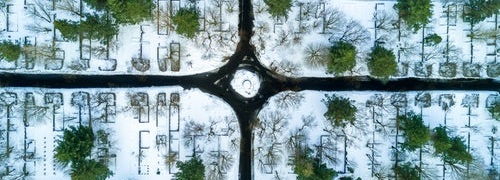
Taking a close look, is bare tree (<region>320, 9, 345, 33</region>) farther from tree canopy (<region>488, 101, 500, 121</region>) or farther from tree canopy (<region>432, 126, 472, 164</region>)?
tree canopy (<region>488, 101, 500, 121</region>)

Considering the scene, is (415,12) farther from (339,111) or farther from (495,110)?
(495,110)

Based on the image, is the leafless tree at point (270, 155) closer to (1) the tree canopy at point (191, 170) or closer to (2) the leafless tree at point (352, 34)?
(1) the tree canopy at point (191, 170)

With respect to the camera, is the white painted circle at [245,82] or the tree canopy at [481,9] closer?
the tree canopy at [481,9]

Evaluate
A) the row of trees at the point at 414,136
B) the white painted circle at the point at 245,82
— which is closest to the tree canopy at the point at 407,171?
the row of trees at the point at 414,136

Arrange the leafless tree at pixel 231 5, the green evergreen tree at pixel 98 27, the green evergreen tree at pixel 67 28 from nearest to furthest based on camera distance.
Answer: the green evergreen tree at pixel 67 28 < the green evergreen tree at pixel 98 27 < the leafless tree at pixel 231 5

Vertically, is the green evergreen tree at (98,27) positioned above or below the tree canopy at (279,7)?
below

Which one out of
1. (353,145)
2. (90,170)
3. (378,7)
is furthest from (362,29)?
(90,170)
